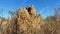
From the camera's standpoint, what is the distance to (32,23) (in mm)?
10734

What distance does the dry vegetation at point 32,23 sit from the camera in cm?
1054

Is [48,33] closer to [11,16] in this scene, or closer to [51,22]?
[51,22]

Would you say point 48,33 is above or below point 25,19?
below

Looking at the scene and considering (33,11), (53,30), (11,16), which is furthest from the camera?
(11,16)

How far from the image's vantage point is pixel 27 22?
1066 cm

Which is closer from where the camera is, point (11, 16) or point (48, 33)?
point (48, 33)

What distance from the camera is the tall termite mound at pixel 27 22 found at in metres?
10.6

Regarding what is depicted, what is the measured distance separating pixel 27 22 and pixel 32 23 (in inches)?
10.3

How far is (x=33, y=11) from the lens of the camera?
1120cm

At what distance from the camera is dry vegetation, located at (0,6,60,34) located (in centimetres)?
1054

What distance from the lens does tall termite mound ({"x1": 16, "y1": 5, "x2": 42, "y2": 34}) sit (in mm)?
10578

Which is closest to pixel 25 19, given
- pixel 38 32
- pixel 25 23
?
pixel 25 23

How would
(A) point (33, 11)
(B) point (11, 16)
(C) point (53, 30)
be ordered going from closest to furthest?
(C) point (53, 30) < (A) point (33, 11) < (B) point (11, 16)

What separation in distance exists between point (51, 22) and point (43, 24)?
1.43 feet
